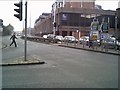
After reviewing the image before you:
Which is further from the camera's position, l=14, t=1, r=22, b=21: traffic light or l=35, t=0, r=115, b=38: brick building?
l=35, t=0, r=115, b=38: brick building

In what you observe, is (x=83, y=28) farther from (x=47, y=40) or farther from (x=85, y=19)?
(x=47, y=40)

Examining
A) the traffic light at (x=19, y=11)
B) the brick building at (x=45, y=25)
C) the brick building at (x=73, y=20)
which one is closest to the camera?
the traffic light at (x=19, y=11)

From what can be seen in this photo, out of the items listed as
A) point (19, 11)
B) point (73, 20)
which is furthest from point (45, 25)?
point (19, 11)

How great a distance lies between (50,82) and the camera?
10133mm

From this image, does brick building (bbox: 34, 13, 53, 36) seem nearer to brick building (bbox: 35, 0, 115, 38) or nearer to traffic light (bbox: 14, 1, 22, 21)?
brick building (bbox: 35, 0, 115, 38)

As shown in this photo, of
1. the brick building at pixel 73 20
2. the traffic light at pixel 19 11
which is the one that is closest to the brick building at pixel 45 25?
the brick building at pixel 73 20

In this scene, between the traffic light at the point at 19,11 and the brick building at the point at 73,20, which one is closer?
the traffic light at the point at 19,11

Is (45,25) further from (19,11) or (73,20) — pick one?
(19,11)

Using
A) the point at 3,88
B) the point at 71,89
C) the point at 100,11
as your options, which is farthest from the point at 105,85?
the point at 100,11

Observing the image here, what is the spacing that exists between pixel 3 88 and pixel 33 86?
3.18 ft

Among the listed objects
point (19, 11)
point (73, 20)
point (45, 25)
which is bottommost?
point (19, 11)

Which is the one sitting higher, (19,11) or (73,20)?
(73,20)

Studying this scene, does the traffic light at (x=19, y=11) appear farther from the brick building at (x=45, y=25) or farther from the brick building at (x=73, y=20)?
the brick building at (x=45, y=25)

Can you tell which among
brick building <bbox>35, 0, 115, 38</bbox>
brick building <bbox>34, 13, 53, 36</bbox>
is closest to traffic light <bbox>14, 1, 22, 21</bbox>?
brick building <bbox>35, 0, 115, 38</bbox>
